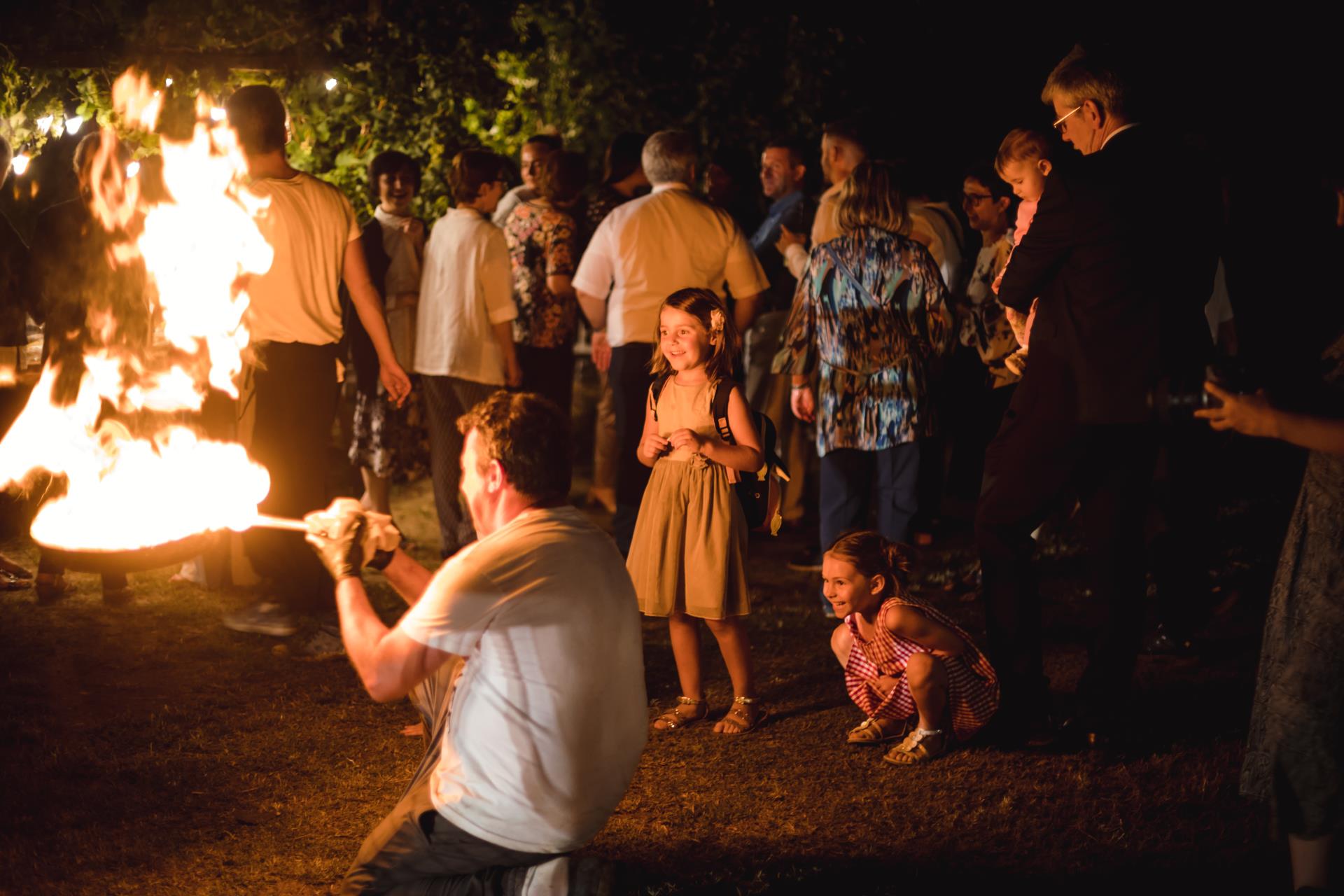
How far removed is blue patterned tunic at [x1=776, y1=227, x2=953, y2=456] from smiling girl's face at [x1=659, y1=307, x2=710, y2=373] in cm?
130

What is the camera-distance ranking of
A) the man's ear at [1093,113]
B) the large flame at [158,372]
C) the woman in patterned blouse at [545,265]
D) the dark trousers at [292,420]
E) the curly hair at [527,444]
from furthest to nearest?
1. the woman in patterned blouse at [545,265]
2. the dark trousers at [292,420]
3. the man's ear at [1093,113]
4. the large flame at [158,372]
5. the curly hair at [527,444]

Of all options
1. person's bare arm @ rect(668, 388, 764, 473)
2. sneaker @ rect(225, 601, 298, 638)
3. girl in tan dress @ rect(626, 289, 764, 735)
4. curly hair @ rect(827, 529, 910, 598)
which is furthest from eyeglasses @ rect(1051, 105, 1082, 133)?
sneaker @ rect(225, 601, 298, 638)

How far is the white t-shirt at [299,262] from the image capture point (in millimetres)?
6164

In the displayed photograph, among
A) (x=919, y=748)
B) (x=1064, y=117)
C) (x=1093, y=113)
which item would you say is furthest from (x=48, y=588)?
(x=1093, y=113)

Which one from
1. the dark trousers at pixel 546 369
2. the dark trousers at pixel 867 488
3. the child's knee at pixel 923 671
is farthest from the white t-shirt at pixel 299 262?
the child's knee at pixel 923 671

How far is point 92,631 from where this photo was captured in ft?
21.4

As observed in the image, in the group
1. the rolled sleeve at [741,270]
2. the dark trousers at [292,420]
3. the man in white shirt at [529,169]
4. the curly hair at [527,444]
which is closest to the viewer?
the curly hair at [527,444]

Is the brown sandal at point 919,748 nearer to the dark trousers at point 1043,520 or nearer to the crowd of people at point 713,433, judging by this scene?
the crowd of people at point 713,433

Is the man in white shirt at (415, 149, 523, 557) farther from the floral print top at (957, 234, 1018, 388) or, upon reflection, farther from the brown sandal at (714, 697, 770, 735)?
the floral print top at (957, 234, 1018, 388)

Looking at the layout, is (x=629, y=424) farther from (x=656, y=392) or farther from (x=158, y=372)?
(x=158, y=372)

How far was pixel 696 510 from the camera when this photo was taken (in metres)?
5.16

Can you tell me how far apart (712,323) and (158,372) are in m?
3.05

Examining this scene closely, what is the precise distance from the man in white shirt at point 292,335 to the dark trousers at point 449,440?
28.8 inches

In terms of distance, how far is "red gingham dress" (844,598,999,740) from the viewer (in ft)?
16.5
